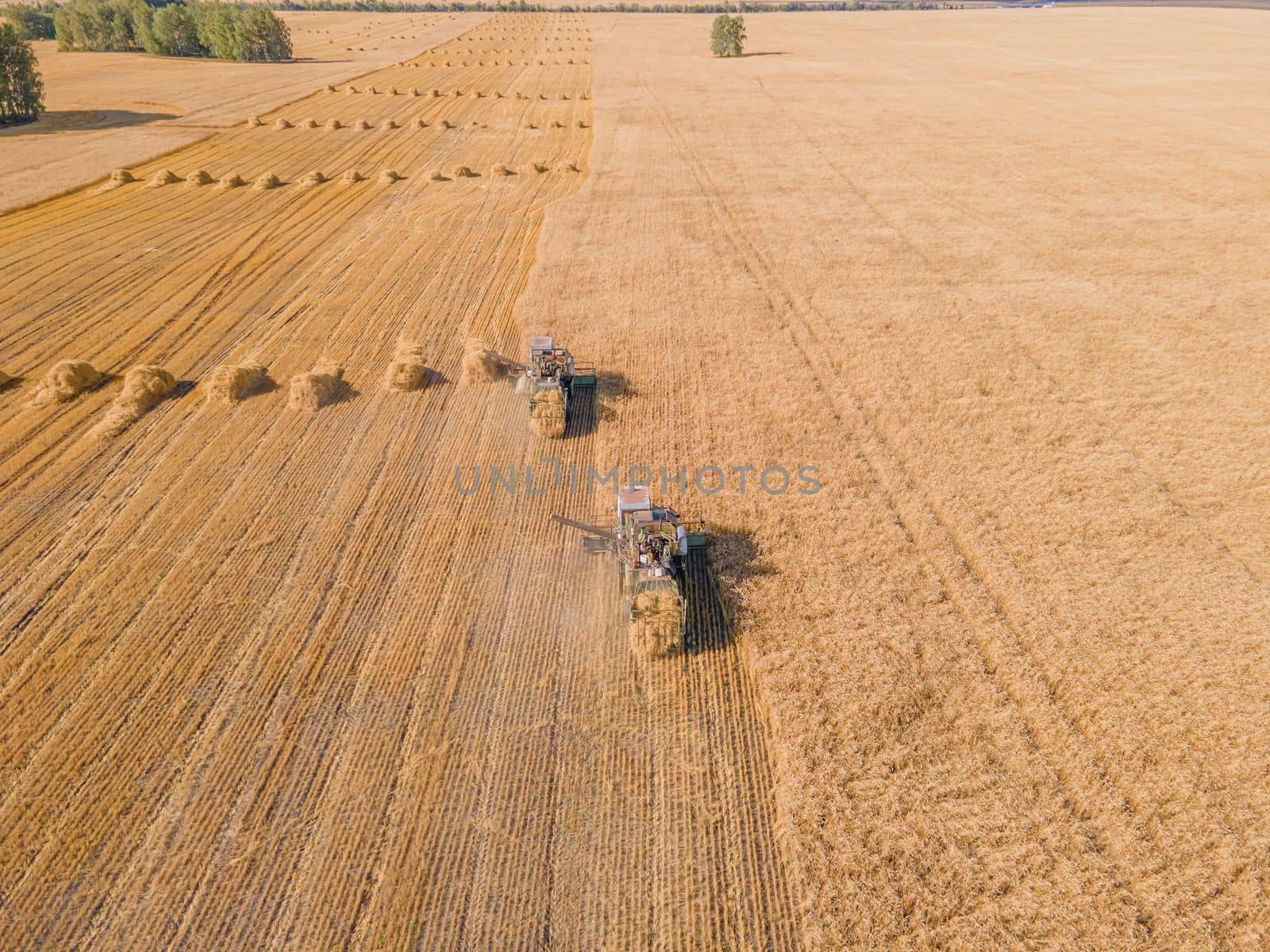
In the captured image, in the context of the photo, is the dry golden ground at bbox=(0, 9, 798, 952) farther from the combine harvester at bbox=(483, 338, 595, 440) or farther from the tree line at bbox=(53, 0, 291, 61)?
the tree line at bbox=(53, 0, 291, 61)

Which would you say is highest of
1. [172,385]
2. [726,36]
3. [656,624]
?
[726,36]

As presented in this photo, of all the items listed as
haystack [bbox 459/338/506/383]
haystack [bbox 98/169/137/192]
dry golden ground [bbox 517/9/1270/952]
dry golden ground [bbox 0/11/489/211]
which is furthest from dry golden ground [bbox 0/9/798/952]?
dry golden ground [bbox 0/11/489/211]

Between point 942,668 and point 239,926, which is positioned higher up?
point 942,668

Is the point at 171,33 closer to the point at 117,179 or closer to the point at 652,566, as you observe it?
the point at 117,179

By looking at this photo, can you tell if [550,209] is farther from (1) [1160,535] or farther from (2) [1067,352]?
(1) [1160,535]

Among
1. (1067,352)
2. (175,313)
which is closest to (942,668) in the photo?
(1067,352)

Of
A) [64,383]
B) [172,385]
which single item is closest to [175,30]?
[64,383]

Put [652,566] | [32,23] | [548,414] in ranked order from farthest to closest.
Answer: [32,23]
[548,414]
[652,566]
